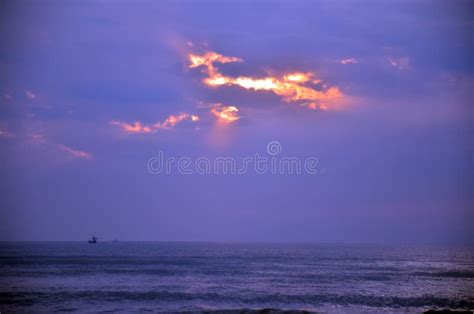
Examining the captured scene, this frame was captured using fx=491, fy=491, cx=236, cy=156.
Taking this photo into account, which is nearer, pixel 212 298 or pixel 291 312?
pixel 291 312

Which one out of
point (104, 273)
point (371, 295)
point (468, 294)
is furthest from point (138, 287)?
point (468, 294)

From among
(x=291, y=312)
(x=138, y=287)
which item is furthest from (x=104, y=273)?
(x=291, y=312)

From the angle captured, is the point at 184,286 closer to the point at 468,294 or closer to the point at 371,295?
the point at 371,295

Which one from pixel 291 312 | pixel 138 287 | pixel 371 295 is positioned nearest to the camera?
pixel 291 312

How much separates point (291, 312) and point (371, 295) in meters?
9.78

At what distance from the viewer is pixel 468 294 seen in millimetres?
24984

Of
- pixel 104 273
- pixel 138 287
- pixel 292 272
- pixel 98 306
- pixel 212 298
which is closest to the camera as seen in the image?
pixel 98 306

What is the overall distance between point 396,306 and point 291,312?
7458 mm

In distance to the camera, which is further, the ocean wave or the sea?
the ocean wave

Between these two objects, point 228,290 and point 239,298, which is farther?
point 228,290

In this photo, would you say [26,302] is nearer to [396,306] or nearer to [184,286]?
[184,286]

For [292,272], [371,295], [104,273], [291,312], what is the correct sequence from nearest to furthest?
[291,312], [371,295], [104,273], [292,272]

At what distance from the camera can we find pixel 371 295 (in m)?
24.8

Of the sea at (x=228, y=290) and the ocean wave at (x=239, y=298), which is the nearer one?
the sea at (x=228, y=290)
